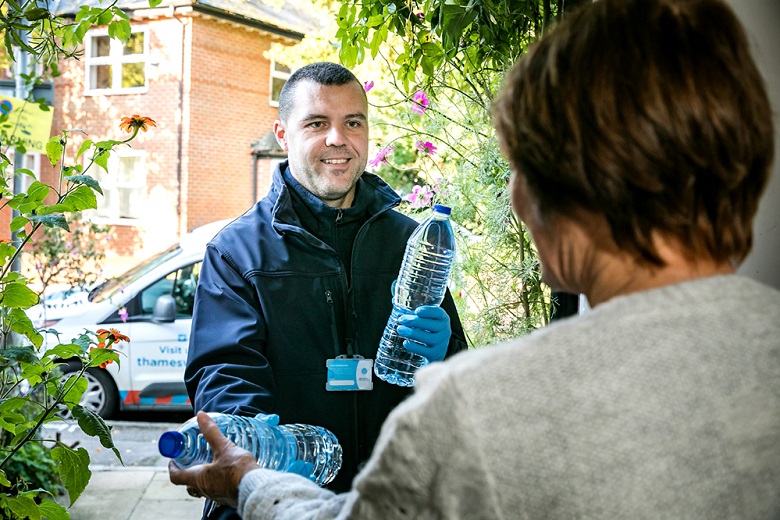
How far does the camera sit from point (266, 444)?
6.44 ft

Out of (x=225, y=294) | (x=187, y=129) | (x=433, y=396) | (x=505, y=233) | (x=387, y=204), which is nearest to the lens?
(x=433, y=396)

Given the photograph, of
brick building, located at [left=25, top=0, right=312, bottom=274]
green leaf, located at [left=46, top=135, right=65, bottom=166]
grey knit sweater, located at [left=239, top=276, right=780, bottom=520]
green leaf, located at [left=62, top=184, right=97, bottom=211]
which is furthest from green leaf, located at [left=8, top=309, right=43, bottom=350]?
brick building, located at [left=25, top=0, right=312, bottom=274]

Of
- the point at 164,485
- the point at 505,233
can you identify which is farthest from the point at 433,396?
the point at 164,485

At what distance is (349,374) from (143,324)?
18.7 feet

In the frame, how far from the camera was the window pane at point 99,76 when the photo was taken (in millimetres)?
17453

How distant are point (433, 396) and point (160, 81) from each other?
1742 centimetres

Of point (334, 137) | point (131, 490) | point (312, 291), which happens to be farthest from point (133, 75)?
point (312, 291)

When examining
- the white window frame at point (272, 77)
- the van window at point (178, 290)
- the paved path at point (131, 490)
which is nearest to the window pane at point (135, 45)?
the white window frame at point (272, 77)

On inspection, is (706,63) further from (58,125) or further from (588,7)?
(58,125)

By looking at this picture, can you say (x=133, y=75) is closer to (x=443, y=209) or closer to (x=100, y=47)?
(x=100, y=47)

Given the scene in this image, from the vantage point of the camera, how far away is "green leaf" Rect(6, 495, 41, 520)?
229 cm

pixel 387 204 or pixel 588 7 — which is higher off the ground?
pixel 588 7

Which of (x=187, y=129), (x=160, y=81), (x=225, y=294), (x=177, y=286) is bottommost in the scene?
(x=177, y=286)

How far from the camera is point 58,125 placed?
17.7 metres
